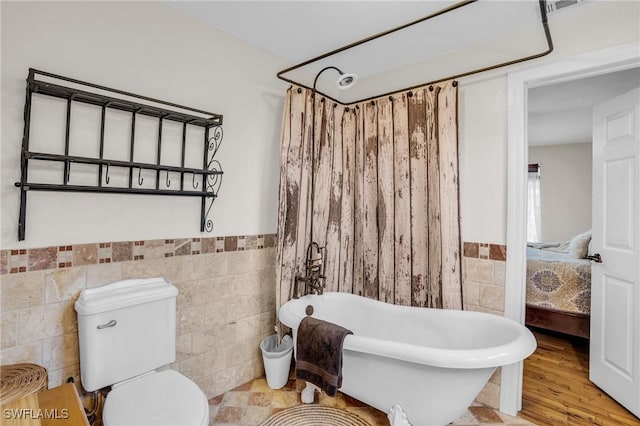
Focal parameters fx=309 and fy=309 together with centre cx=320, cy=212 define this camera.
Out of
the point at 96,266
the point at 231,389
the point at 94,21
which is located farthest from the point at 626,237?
the point at 94,21

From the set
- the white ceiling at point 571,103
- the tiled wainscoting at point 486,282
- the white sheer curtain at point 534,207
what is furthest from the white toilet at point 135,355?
the white sheer curtain at point 534,207

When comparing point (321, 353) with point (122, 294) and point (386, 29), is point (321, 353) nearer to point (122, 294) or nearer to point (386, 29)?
point (122, 294)

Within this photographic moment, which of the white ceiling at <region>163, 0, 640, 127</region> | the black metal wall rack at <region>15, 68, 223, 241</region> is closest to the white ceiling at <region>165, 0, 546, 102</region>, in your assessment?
the white ceiling at <region>163, 0, 640, 127</region>

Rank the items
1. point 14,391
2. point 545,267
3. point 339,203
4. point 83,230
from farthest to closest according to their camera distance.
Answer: point 545,267
point 339,203
point 83,230
point 14,391

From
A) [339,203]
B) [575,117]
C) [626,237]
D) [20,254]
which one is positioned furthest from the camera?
[575,117]

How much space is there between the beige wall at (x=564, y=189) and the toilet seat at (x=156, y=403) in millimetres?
6629

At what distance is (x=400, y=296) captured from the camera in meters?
2.40

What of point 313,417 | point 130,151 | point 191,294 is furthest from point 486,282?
point 130,151

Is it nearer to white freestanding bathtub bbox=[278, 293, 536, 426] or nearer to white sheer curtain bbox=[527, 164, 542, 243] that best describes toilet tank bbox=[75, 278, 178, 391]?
white freestanding bathtub bbox=[278, 293, 536, 426]

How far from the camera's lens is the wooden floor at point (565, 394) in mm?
2016

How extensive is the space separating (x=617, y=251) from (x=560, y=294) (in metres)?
1.03

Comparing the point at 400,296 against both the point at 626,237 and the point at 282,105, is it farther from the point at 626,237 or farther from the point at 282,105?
the point at 282,105

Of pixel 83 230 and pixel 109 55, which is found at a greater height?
pixel 109 55

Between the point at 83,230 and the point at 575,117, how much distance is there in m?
5.38
